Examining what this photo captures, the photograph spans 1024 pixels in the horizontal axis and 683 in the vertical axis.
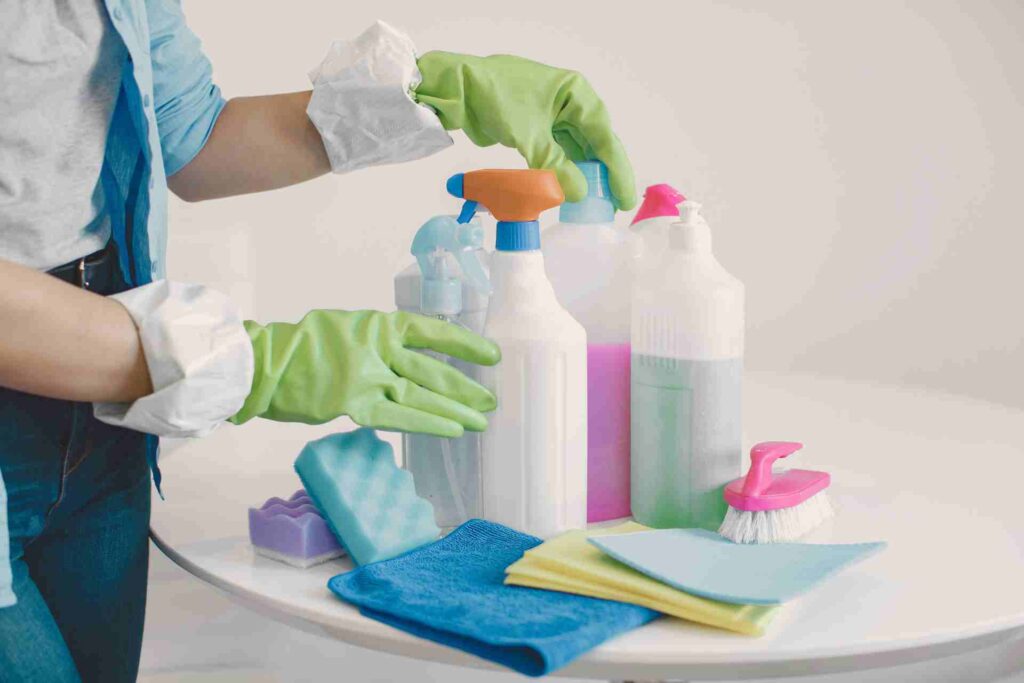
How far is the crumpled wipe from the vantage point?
1.03 m

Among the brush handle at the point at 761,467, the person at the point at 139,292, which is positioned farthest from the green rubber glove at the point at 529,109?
the brush handle at the point at 761,467

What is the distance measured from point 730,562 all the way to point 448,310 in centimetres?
28

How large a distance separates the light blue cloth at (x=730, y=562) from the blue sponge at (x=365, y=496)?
0.14 meters

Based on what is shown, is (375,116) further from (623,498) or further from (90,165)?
(623,498)

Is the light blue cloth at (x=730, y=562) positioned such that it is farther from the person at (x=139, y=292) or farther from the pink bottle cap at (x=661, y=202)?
the pink bottle cap at (x=661, y=202)

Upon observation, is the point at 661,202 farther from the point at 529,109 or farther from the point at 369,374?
the point at 369,374

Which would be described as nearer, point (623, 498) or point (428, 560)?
point (428, 560)

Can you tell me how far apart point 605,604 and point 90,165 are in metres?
0.50

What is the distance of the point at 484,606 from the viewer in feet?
Result: 2.33

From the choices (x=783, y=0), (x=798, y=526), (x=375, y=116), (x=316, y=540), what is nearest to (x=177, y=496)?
(x=316, y=540)

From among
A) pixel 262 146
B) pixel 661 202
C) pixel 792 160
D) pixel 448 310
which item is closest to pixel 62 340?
pixel 448 310

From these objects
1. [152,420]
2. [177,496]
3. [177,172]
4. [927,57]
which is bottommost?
[177,496]

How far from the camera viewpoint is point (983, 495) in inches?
38.8

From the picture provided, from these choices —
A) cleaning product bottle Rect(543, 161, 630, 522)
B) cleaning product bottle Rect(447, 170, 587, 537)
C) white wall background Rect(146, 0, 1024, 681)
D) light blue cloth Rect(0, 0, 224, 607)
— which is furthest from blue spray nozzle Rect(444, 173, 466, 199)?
white wall background Rect(146, 0, 1024, 681)
